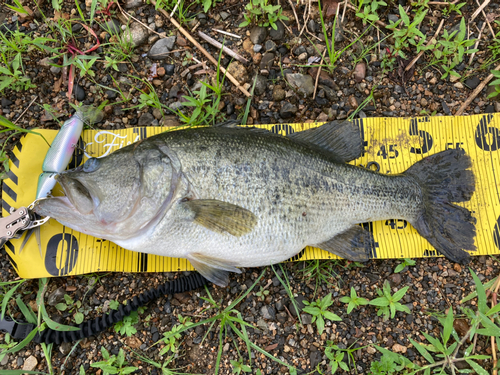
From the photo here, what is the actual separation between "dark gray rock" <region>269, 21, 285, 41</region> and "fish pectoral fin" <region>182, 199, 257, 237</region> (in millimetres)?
2084

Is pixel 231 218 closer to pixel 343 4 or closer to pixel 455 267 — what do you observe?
pixel 455 267

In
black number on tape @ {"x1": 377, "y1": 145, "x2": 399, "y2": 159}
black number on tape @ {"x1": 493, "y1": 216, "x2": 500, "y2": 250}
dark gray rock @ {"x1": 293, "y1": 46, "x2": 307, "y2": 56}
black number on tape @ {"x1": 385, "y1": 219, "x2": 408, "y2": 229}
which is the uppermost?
dark gray rock @ {"x1": 293, "y1": 46, "x2": 307, "y2": 56}

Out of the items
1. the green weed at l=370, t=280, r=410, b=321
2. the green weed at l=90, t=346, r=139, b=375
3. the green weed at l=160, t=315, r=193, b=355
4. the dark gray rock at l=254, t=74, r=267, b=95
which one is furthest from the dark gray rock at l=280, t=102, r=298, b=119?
the green weed at l=90, t=346, r=139, b=375

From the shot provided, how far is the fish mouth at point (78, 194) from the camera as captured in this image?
231cm

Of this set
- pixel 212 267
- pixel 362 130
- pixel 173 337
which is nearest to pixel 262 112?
pixel 362 130

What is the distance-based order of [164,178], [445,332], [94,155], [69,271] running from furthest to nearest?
[94,155] < [69,271] < [445,332] < [164,178]

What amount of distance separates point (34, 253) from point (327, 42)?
3.66m

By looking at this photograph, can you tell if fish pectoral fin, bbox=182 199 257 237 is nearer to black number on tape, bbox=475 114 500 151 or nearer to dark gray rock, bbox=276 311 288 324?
dark gray rock, bbox=276 311 288 324

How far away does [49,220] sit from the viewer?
3.06m

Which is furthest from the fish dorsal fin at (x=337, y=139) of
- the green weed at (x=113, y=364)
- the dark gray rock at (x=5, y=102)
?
the dark gray rock at (x=5, y=102)

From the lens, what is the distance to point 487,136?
10.5ft

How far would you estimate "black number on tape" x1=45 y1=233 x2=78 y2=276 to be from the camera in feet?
9.76

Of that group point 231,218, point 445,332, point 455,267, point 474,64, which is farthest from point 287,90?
point 445,332

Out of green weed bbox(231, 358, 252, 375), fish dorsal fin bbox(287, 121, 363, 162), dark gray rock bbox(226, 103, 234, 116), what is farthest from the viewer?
dark gray rock bbox(226, 103, 234, 116)
